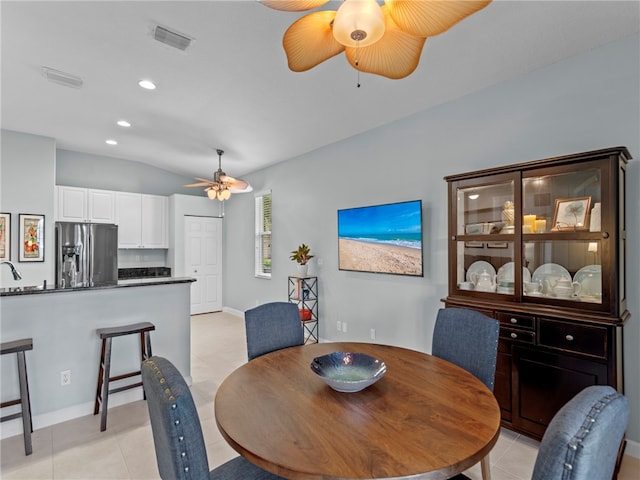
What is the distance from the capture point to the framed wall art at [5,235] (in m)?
4.31

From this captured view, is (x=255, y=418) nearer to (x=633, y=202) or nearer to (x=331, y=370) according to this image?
(x=331, y=370)

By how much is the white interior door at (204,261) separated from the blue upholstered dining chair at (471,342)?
5.53 metres

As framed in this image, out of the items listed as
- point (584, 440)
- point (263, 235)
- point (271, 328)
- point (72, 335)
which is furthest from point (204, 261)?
point (584, 440)

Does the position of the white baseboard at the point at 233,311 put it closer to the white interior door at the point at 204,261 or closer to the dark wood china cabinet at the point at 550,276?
the white interior door at the point at 204,261

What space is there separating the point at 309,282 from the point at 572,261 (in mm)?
3186

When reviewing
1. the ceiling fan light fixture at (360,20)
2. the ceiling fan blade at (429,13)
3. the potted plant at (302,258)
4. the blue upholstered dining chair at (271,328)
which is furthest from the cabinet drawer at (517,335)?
the potted plant at (302,258)

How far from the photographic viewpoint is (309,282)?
189 inches

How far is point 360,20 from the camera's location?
1.19 m

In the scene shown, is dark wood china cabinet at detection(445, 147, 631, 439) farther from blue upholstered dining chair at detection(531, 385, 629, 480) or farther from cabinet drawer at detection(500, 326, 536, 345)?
blue upholstered dining chair at detection(531, 385, 629, 480)

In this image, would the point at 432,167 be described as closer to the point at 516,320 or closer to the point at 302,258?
the point at 516,320

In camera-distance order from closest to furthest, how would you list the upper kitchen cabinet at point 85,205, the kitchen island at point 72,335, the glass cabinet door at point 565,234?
the glass cabinet door at point 565,234
the kitchen island at point 72,335
the upper kitchen cabinet at point 85,205

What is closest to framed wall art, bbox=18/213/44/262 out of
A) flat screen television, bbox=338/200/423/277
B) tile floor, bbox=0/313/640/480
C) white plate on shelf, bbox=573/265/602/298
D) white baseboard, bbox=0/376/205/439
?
white baseboard, bbox=0/376/205/439

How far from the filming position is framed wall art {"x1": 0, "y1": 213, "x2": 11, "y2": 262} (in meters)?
4.31

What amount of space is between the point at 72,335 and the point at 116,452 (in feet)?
3.46
